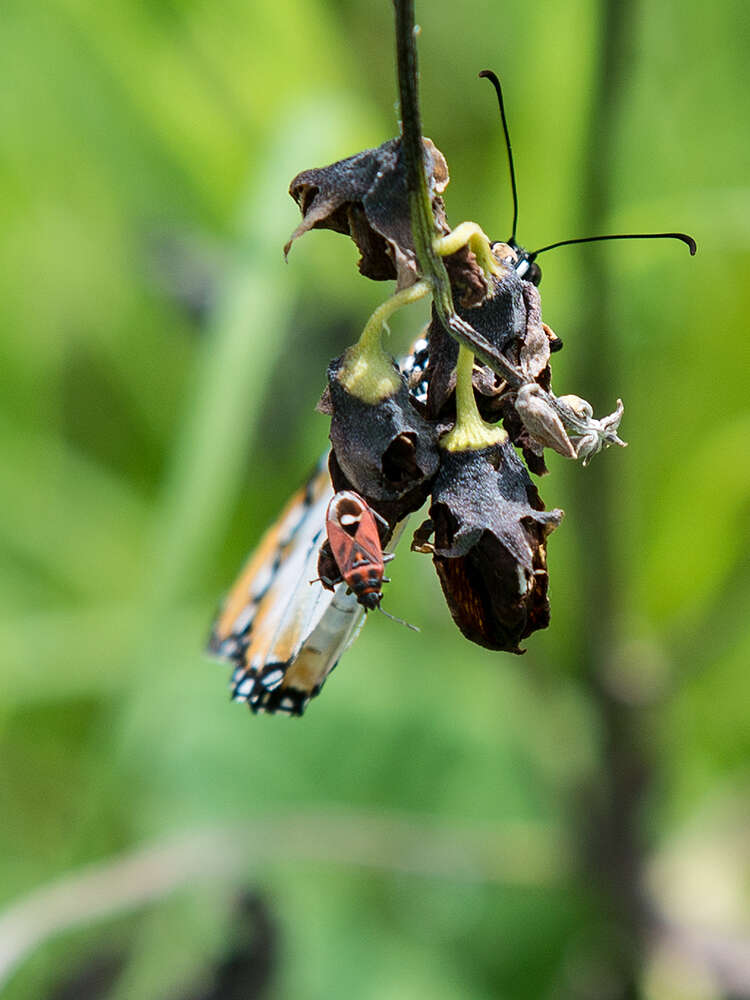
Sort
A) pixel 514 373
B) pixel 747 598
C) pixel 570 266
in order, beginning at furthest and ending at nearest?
pixel 747 598
pixel 570 266
pixel 514 373

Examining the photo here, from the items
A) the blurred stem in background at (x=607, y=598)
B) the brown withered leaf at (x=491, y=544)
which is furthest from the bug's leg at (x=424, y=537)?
the blurred stem in background at (x=607, y=598)

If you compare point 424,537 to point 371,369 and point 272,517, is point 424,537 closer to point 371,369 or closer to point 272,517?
point 371,369

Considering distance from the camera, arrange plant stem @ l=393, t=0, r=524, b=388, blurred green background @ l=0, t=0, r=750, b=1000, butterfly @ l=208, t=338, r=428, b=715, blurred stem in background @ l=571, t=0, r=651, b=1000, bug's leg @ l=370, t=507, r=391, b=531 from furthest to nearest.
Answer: blurred green background @ l=0, t=0, r=750, b=1000
blurred stem in background @ l=571, t=0, r=651, b=1000
butterfly @ l=208, t=338, r=428, b=715
bug's leg @ l=370, t=507, r=391, b=531
plant stem @ l=393, t=0, r=524, b=388

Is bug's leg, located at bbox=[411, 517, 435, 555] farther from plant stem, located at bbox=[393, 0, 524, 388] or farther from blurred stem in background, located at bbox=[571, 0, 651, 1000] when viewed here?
blurred stem in background, located at bbox=[571, 0, 651, 1000]

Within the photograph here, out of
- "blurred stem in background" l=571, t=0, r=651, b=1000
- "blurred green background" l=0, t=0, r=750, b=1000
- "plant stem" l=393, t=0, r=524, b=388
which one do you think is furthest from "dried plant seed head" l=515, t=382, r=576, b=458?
"blurred green background" l=0, t=0, r=750, b=1000

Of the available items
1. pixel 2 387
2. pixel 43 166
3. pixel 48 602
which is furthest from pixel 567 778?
pixel 43 166

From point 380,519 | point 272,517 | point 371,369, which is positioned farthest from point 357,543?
point 272,517

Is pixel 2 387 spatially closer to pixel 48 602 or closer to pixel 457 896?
pixel 48 602
